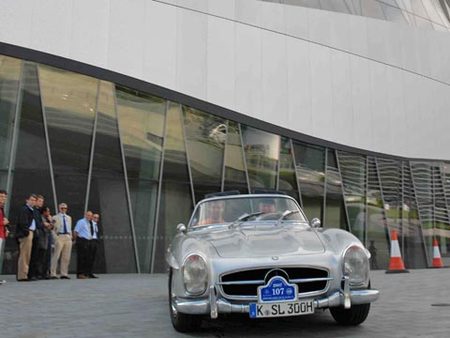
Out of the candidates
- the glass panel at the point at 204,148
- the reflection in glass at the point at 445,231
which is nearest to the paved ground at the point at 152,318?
the glass panel at the point at 204,148

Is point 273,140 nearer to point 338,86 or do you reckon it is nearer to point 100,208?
point 338,86

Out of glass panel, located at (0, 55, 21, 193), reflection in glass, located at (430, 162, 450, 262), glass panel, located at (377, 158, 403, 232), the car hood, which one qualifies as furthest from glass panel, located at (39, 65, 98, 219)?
reflection in glass, located at (430, 162, 450, 262)

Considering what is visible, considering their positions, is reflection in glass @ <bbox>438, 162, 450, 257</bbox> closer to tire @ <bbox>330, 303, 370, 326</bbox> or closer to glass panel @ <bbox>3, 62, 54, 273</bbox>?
glass panel @ <bbox>3, 62, 54, 273</bbox>

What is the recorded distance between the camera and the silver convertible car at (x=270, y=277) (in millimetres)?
4152

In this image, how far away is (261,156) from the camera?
615 inches

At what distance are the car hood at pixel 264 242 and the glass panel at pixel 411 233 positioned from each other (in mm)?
13577

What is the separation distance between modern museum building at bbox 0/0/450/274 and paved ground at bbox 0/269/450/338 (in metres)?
5.34

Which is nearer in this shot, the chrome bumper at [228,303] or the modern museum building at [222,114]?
the chrome bumper at [228,303]

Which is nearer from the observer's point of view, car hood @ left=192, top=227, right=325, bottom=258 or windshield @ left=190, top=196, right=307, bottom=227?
car hood @ left=192, top=227, right=325, bottom=258

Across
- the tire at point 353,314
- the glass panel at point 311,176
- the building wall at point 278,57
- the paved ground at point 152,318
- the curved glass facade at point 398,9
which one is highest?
the curved glass facade at point 398,9

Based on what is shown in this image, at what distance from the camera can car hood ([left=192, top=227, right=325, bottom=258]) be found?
4.37 metres

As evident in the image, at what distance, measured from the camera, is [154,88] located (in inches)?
561

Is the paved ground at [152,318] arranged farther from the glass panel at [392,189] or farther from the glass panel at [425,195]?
the glass panel at [425,195]

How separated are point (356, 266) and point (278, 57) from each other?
12716 mm
